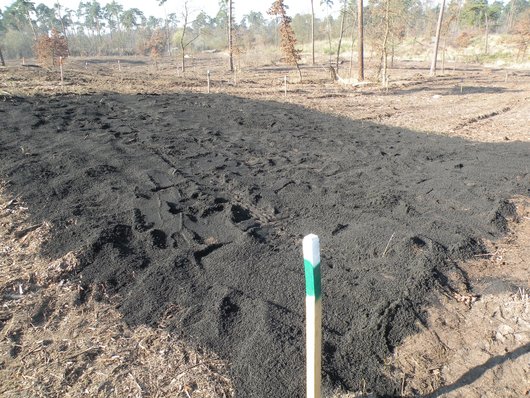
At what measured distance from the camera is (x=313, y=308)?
169 cm

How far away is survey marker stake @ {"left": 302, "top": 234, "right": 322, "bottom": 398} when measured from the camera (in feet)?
5.15

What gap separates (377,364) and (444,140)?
23.2 ft

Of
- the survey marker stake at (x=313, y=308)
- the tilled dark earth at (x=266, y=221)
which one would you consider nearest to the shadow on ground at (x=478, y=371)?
the tilled dark earth at (x=266, y=221)

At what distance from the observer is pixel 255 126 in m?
9.37

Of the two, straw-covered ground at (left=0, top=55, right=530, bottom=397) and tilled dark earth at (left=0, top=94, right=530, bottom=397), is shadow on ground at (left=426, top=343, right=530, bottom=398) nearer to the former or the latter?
straw-covered ground at (left=0, top=55, right=530, bottom=397)

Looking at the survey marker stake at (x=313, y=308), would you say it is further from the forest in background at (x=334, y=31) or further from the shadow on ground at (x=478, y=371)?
the forest in background at (x=334, y=31)

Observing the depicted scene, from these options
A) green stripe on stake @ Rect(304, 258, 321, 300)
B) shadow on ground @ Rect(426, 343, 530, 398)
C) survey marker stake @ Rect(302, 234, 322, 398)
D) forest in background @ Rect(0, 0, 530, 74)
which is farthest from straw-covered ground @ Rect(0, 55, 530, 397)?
forest in background @ Rect(0, 0, 530, 74)

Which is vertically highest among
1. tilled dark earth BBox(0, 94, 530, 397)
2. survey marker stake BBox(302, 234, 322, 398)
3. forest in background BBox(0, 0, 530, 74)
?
forest in background BBox(0, 0, 530, 74)

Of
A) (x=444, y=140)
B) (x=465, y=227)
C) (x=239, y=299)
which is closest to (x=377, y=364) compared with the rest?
(x=239, y=299)

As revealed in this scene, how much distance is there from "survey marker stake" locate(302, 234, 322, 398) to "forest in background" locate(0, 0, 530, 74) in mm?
18260

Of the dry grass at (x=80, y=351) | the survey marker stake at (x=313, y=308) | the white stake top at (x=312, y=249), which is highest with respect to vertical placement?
the white stake top at (x=312, y=249)

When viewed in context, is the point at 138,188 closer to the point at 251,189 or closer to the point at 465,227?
the point at 251,189

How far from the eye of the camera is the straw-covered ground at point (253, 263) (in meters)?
2.48

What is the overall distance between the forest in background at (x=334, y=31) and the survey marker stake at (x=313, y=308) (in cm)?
1826
